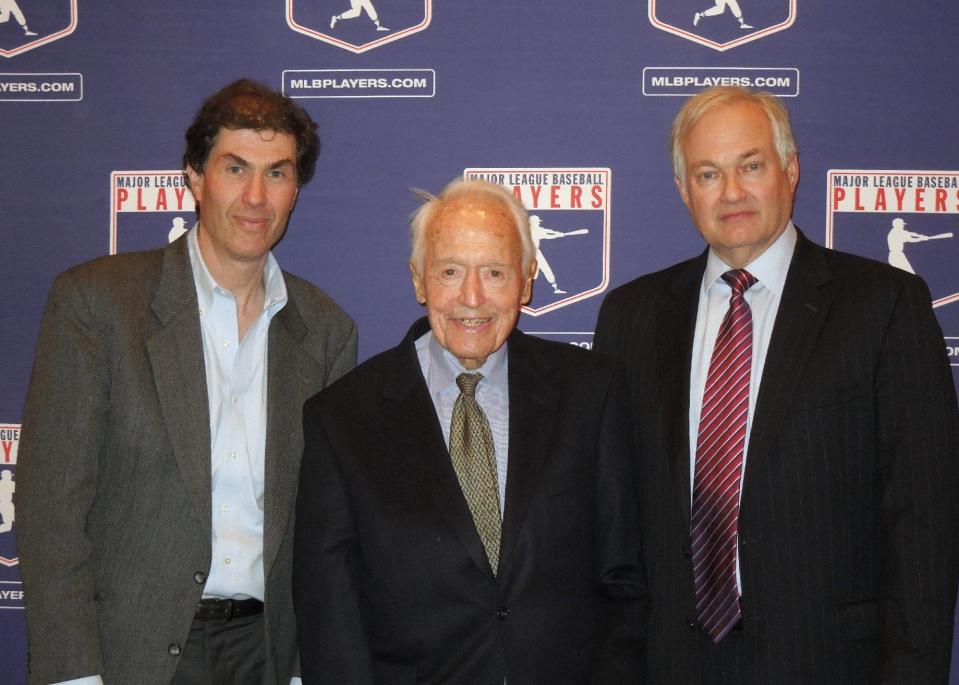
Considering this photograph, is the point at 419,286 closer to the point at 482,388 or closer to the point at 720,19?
the point at 482,388

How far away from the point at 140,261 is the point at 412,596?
1.13 m

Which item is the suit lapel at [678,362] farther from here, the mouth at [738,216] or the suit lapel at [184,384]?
the suit lapel at [184,384]

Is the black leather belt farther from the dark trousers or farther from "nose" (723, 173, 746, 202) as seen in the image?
"nose" (723, 173, 746, 202)

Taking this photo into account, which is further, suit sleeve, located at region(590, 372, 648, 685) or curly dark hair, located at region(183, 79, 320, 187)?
curly dark hair, located at region(183, 79, 320, 187)

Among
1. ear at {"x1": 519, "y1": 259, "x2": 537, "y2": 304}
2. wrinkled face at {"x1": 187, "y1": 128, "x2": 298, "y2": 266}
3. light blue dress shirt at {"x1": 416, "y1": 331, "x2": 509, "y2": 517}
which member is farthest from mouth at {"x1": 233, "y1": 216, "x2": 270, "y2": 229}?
ear at {"x1": 519, "y1": 259, "x2": 537, "y2": 304}

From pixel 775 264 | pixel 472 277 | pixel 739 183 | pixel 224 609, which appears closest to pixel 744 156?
pixel 739 183

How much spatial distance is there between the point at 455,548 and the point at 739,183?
3.70 ft

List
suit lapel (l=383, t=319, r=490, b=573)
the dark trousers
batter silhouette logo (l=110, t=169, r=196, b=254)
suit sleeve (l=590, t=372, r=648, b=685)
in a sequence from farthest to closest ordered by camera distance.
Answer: batter silhouette logo (l=110, t=169, r=196, b=254)
the dark trousers
suit sleeve (l=590, t=372, r=648, b=685)
suit lapel (l=383, t=319, r=490, b=573)

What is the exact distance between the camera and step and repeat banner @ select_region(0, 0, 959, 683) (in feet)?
9.64

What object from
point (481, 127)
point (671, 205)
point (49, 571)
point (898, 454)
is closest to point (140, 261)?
point (49, 571)

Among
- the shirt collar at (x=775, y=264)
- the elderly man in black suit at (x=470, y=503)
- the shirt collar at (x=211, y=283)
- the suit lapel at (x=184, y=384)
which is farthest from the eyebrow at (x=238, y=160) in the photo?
the shirt collar at (x=775, y=264)

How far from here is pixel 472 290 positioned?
2.00 metres

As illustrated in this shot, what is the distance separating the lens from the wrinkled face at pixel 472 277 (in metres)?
2.02

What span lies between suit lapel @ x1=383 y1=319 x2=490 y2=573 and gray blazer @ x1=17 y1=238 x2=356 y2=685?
17.5 inches
